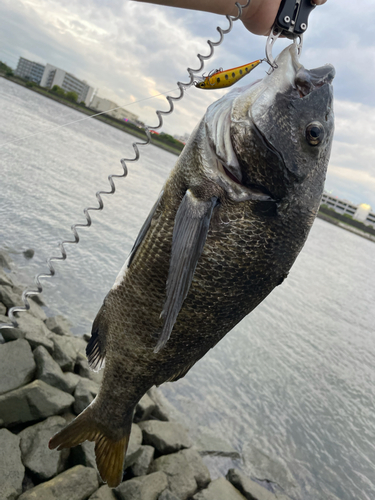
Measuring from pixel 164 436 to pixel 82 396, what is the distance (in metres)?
1.11

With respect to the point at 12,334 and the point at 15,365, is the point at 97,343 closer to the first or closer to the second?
the point at 15,365

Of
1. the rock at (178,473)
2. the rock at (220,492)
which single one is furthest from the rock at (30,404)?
the rock at (220,492)

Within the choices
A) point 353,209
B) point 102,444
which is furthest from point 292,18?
point 353,209

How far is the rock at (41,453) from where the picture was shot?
345 cm

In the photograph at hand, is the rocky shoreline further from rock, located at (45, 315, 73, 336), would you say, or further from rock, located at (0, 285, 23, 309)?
rock, located at (45, 315, 73, 336)

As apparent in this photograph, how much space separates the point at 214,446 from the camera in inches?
216

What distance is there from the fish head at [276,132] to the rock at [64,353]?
3670 millimetres

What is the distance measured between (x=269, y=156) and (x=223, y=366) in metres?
5.98

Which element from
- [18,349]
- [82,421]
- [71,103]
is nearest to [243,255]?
[82,421]

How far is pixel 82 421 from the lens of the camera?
2.51 meters

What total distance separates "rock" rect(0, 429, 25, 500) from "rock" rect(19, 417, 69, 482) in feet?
0.36

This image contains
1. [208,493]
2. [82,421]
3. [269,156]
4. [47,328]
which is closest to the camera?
[269,156]

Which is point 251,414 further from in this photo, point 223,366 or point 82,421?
point 82,421

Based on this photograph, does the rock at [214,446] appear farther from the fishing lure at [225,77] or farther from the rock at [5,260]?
the fishing lure at [225,77]
